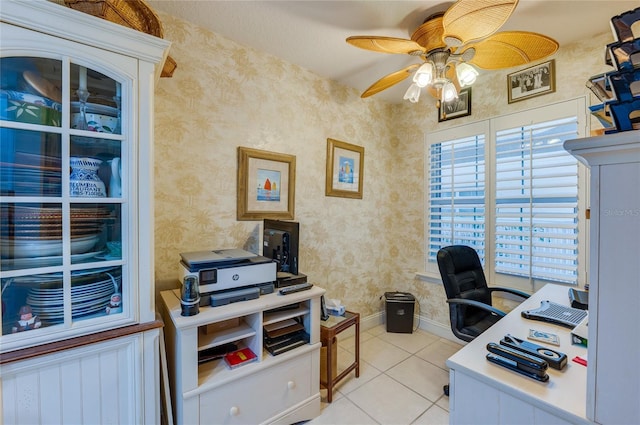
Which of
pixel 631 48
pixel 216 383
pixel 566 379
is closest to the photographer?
pixel 631 48

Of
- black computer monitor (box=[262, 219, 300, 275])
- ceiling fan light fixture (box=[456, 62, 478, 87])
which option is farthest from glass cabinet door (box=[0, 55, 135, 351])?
ceiling fan light fixture (box=[456, 62, 478, 87])

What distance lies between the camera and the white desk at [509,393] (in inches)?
33.2

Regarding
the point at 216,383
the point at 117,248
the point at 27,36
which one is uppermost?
the point at 27,36

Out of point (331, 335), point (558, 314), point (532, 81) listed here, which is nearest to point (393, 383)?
point (331, 335)

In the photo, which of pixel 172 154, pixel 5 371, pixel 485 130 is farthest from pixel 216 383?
pixel 485 130

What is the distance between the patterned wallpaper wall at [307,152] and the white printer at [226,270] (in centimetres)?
37

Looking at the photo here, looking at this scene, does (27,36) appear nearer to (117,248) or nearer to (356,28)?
(117,248)

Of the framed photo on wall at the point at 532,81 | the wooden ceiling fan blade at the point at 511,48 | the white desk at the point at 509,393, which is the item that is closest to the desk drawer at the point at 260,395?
the white desk at the point at 509,393

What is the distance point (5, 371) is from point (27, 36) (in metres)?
1.24

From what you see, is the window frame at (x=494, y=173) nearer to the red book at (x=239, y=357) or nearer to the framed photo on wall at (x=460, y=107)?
the framed photo on wall at (x=460, y=107)

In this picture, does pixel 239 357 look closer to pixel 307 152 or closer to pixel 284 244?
pixel 284 244

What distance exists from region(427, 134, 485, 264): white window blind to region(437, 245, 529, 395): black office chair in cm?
46

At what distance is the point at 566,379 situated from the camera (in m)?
0.96

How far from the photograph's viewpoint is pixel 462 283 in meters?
2.11
